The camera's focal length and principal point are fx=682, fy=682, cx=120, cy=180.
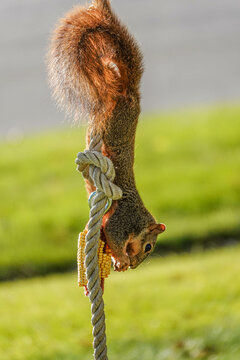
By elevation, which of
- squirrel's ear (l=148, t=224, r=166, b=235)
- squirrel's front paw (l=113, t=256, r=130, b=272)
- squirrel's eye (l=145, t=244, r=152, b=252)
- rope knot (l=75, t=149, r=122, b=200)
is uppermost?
rope knot (l=75, t=149, r=122, b=200)

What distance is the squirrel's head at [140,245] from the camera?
1847 mm

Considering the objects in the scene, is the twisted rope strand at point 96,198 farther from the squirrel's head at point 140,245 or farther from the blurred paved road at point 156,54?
the blurred paved road at point 156,54

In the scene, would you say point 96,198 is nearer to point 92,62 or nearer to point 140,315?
point 92,62

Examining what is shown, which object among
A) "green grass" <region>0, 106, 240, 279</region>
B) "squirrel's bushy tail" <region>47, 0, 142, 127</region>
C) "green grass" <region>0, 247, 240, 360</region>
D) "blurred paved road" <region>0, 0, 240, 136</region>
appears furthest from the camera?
"blurred paved road" <region>0, 0, 240, 136</region>

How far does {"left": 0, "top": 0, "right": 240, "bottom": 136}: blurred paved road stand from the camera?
1029 centimetres

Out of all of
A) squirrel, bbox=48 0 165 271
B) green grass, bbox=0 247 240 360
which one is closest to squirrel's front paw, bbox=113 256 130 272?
squirrel, bbox=48 0 165 271

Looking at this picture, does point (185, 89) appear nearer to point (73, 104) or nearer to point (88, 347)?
point (88, 347)

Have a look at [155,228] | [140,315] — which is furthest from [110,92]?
[140,315]

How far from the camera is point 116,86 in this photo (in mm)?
1809

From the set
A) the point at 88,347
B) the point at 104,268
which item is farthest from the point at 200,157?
the point at 104,268

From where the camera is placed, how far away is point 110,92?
180cm

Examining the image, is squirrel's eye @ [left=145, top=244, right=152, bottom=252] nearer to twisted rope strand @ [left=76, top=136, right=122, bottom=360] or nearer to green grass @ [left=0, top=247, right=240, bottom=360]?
twisted rope strand @ [left=76, top=136, right=122, bottom=360]

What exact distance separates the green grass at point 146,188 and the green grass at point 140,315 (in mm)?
546

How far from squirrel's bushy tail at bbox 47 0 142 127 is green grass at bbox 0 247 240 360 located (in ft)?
6.29
